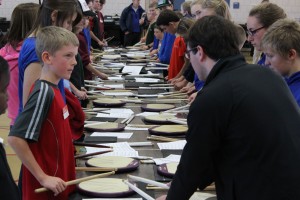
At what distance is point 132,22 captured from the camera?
1209 cm

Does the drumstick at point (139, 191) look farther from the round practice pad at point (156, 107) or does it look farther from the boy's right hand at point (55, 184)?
the round practice pad at point (156, 107)

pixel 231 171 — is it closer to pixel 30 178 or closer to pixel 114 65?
pixel 30 178

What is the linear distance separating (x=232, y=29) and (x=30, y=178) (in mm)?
1080

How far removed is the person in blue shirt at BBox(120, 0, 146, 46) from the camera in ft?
39.6

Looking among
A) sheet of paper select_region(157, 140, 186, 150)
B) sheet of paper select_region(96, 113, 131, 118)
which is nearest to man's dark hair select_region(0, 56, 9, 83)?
sheet of paper select_region(157, 140, 186, 150)

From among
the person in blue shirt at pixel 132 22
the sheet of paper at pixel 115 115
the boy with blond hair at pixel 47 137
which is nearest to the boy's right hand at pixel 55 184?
the boy with blond hair at pixel 47 137

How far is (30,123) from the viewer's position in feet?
6.68

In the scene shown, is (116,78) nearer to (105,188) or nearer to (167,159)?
(167,159)

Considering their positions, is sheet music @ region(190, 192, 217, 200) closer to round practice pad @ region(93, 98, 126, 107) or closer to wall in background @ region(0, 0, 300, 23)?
round practice pad @ region(93, 98, 126, 107)

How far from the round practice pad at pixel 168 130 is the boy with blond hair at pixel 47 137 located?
803 mm

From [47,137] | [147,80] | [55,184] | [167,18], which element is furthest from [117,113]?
[167,18]

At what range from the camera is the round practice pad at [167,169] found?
218 centimetres

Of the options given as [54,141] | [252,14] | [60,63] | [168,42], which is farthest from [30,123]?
[168,42]

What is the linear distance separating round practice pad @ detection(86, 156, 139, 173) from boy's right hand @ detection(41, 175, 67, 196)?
32 centimetres
